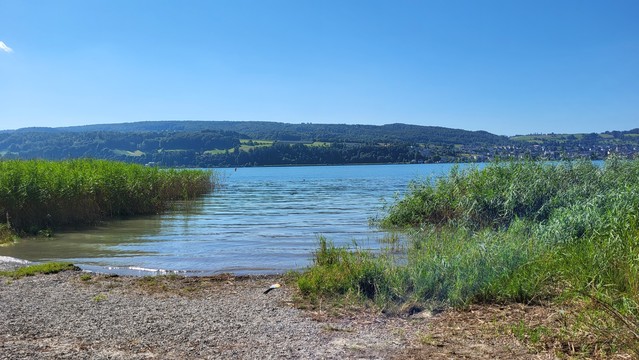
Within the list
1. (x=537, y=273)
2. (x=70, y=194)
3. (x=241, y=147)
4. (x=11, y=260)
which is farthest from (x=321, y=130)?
(x=537, y=273)

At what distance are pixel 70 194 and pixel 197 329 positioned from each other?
16.3 metres

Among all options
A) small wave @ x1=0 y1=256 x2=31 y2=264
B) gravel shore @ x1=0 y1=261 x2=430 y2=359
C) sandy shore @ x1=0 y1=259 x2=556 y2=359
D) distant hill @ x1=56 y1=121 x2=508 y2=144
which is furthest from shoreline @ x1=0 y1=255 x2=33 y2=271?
distant hill @ x1=56 y1=121 x2=508 y2=144

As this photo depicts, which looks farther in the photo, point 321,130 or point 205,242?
point 321,130

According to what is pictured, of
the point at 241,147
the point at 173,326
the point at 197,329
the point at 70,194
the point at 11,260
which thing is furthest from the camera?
the point at 241,147

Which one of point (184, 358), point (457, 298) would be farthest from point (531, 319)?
point (184, 358)

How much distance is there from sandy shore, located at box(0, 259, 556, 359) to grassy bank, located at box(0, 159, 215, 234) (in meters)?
10.1

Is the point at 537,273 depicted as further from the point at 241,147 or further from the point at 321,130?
the point at 321,130

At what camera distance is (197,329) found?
7172mm

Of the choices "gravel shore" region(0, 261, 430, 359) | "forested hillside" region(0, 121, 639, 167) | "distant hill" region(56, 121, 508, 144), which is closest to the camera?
"gravel shore" region(0, 261, 430, 359)

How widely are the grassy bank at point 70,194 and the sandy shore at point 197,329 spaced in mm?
10134

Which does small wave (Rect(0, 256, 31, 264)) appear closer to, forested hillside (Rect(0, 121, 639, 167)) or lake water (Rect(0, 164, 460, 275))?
lake water (Rect(0, 164, 460, 275))

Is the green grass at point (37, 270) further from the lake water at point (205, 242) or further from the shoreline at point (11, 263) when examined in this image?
the lake water at point (205, 242)

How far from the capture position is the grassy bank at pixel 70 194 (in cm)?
1902

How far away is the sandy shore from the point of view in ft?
19.9
